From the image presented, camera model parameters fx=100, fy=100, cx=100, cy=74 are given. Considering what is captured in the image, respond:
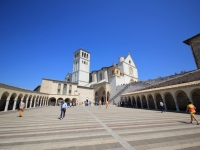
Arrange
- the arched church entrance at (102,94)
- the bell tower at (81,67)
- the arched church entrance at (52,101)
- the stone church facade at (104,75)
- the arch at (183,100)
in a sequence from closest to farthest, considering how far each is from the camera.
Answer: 1. the arch at (183,100)
2. the arched church entrance at (52,101)
3. the stone church facade at (104,75)
4. the arched church entrance at (102,94)
5. the bell tower at (81,67)

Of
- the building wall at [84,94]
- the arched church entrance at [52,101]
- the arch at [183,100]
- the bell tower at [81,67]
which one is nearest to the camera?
the arch at [183,100]

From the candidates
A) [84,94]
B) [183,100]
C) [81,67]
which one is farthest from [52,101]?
[183,100]

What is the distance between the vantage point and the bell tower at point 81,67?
54062 millimetres

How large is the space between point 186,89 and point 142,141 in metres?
11.5

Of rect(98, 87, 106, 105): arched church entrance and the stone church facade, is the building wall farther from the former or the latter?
rect(98, 87, 106, 105): arched church entrance

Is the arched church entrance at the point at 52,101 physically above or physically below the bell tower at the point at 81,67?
below

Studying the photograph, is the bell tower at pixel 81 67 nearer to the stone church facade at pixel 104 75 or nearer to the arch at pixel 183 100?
the stone church facade at pixel 104 75

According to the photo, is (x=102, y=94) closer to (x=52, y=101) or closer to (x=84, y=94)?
(x=84, y=94)

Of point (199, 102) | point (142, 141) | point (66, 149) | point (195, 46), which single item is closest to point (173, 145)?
point (142, 141)

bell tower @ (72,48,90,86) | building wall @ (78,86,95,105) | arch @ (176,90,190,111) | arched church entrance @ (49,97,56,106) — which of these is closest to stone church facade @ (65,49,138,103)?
bell tower @ (72,48,90,86)

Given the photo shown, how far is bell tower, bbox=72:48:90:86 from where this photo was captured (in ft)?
177

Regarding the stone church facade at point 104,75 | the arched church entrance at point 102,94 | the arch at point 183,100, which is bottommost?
the arch at point 183,100

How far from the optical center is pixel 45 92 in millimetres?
32969

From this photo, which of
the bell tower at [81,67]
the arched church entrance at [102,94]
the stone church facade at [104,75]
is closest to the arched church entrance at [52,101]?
the stone church facade at [104,75]
